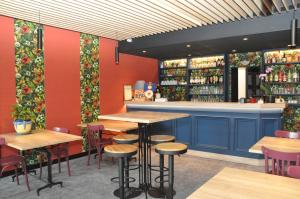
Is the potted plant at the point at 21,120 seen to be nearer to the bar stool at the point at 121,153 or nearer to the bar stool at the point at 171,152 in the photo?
the bar stool at the point at 121,153

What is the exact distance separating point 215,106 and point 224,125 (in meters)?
0.46

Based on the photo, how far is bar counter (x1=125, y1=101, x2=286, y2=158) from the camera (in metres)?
4.91

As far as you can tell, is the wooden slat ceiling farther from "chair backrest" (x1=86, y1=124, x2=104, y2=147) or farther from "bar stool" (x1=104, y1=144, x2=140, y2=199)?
"bar stool" (x1=104, y1=144, x2=140, y2=199)

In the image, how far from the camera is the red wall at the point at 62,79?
5176 mm

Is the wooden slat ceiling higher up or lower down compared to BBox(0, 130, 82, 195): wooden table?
higher up

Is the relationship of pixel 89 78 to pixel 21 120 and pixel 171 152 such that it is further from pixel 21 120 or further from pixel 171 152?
pixel 171 152

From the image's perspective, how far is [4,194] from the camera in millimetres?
3641

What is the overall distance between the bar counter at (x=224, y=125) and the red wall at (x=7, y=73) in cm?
333

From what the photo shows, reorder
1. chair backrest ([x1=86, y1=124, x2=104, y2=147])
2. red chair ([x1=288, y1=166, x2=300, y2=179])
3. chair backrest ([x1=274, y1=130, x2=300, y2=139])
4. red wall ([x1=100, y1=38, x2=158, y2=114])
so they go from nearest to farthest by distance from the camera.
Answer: red chair ([x1=288, y1=166, x2=300, y2=179])
chair backrest ([x1=274, y1=130, x2=300, y2=139])
chair backrest ([x1=86, y1=124, x2=104, y2=147])
red wall ([x1=100, y1=38, x2=158, y2=114])

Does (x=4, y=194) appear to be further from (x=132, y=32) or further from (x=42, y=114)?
(x=132, y=32)

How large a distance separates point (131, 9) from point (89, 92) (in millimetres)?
2546

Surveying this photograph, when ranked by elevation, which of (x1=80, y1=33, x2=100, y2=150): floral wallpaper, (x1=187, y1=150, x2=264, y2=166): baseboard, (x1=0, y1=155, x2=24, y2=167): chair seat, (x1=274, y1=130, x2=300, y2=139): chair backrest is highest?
(x1=80, y1=33, x2=100, y2=150): floral wallpaper

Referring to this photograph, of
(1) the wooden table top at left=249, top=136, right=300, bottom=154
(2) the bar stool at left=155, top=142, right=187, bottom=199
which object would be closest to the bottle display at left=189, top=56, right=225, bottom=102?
(1) the wooden table top at left=249, top=136, right=300, bottom=154

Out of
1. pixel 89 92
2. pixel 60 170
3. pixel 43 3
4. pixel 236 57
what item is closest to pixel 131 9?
pixel 43 3
